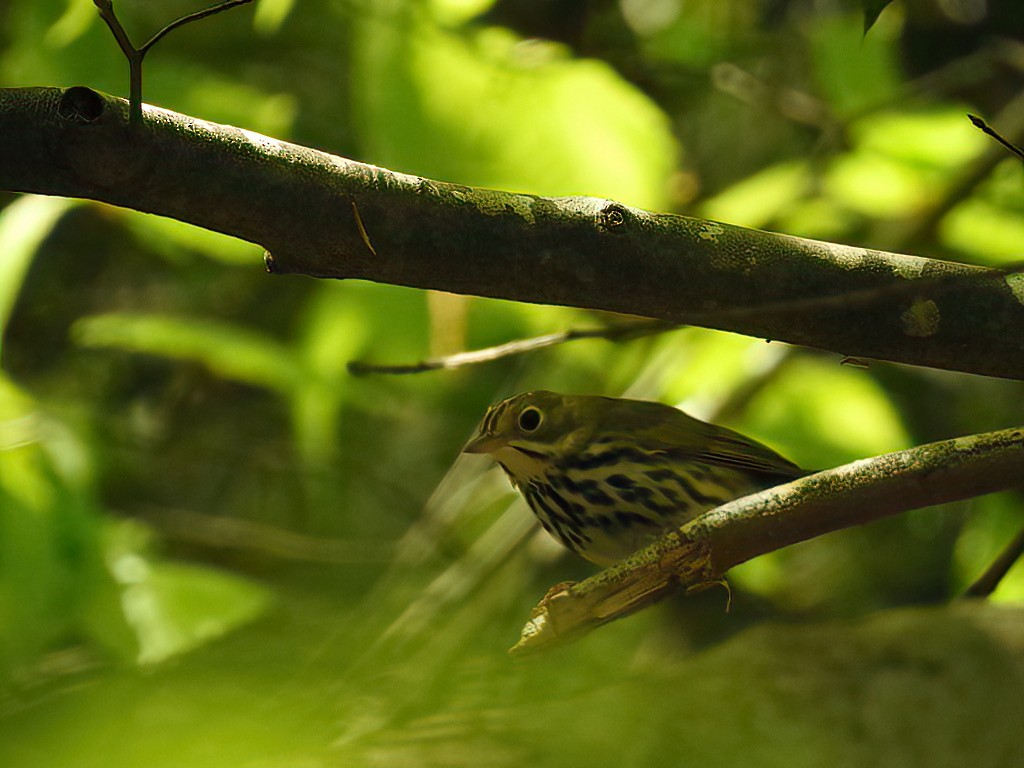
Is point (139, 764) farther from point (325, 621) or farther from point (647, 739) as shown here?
point (325, 621)

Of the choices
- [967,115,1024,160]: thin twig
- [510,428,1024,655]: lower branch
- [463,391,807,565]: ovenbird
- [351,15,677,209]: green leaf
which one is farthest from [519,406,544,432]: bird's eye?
[351,15,677,209]: green leaf

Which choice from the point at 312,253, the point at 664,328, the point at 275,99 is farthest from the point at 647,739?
the point at 275,99

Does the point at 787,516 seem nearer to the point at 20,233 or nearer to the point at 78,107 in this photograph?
the point at 78,107

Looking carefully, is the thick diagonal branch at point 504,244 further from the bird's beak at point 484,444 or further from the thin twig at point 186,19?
the bird's beak at point 484,444

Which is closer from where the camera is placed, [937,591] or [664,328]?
[664,328]

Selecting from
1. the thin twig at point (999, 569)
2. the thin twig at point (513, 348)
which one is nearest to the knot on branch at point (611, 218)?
the thin twig at point (513, 348)

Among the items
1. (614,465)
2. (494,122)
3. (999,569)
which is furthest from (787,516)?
(494,122)
